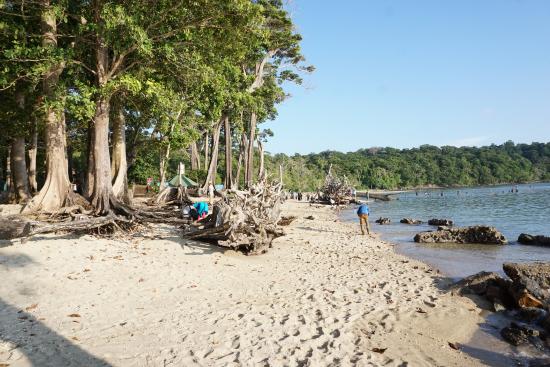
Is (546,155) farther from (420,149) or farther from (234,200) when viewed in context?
(234,200)

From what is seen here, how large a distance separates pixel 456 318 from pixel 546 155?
547 feet

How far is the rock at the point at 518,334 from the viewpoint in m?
6.30

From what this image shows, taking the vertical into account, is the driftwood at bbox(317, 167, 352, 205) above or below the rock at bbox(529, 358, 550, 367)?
above

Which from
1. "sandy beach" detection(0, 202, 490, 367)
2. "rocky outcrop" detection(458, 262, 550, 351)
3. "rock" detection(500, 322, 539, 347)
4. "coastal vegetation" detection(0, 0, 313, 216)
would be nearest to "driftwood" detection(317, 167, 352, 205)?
"coastal vegetation" detection(0, 0, 313, 216)

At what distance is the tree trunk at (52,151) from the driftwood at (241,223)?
4.57m

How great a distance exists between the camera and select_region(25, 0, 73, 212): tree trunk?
12.6 metres

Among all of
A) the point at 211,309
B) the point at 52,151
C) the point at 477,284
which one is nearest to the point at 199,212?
the point at 52,151

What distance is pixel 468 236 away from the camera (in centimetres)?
1741

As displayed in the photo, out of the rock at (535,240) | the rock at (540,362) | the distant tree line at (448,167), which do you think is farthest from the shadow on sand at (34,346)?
the distant tree line at (448,167)

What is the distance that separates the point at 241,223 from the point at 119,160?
806cm

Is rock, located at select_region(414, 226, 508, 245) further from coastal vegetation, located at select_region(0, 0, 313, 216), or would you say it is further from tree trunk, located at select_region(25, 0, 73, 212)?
tree trunk, located at select_region(25, 0, 73, 212)

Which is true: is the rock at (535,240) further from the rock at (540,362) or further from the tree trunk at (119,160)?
the tree trunk at (119,160)

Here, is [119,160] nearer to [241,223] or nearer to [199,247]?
[199,247]

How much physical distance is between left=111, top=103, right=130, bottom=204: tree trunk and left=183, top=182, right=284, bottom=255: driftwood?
481cm
